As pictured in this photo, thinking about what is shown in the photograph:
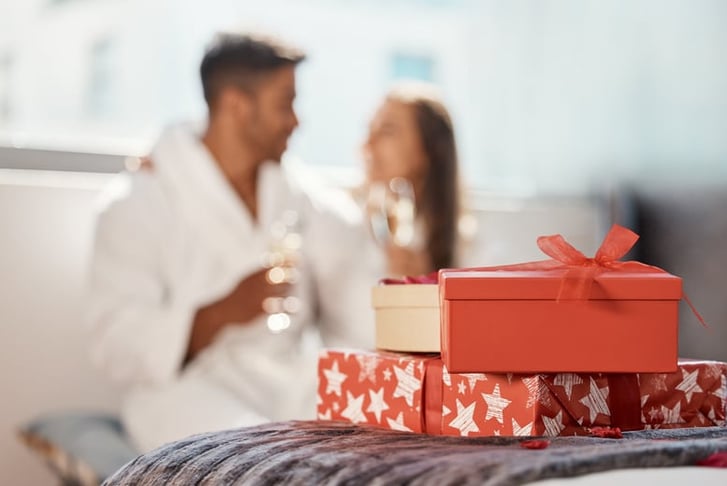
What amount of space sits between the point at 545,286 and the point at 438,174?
144cm

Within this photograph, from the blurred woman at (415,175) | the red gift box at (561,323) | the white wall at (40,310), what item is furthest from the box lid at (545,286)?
the white wall at (40,310)

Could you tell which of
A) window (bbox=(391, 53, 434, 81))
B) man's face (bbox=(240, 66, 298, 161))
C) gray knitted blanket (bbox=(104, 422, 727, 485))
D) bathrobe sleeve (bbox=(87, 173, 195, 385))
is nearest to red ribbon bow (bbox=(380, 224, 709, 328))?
gray knitted blanket (bbox=(104, 422, 727, 485))

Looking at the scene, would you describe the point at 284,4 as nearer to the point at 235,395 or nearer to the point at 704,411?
the point at 235,395

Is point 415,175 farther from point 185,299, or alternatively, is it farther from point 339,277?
point 185,299

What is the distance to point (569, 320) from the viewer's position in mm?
795

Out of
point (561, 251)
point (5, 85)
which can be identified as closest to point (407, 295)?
point (561, 251)

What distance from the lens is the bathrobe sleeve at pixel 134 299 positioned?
1785mm

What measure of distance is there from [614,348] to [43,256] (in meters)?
1.57

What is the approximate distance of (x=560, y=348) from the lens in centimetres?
79

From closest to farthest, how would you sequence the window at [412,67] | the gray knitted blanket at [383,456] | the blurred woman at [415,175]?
the gray knitted blanket at [383,456]
the blurred woman at [415,175]
the window at [412,67]

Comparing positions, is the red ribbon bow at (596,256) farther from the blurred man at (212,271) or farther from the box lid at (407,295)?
the blurred man at (212,271)

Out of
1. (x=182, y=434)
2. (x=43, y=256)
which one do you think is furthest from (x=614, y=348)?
(x=43, y=256)

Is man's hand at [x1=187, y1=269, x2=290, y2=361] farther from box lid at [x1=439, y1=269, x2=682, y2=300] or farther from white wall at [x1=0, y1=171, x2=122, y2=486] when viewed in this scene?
box lid at [x1=439, y1=269, x2=682, y2=300]

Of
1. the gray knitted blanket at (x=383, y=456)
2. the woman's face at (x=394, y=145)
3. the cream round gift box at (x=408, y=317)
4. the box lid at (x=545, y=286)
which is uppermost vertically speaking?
the woman's face at (x=394, y=145)
